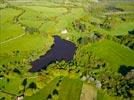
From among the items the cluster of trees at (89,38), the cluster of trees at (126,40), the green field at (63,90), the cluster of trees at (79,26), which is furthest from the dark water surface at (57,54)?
the cluster of trees at (126,40)

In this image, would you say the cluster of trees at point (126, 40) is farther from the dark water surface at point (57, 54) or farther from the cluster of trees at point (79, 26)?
the cluster of trees at point (79, 26)

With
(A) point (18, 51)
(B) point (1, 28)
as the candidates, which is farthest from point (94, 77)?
(B) point (1, 28)

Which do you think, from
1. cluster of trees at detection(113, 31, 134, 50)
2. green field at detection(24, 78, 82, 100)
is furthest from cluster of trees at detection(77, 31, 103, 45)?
green field at detection(24, 78, 82, 100)

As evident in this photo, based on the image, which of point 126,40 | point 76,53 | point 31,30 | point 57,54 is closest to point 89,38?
point 126,40

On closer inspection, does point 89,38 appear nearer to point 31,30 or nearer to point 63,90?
point 31,30

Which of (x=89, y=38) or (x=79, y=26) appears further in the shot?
(x=79, y=26)

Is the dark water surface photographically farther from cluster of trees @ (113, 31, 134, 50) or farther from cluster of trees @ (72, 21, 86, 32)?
cluster of trees @ (113, 31, 134, 50)
